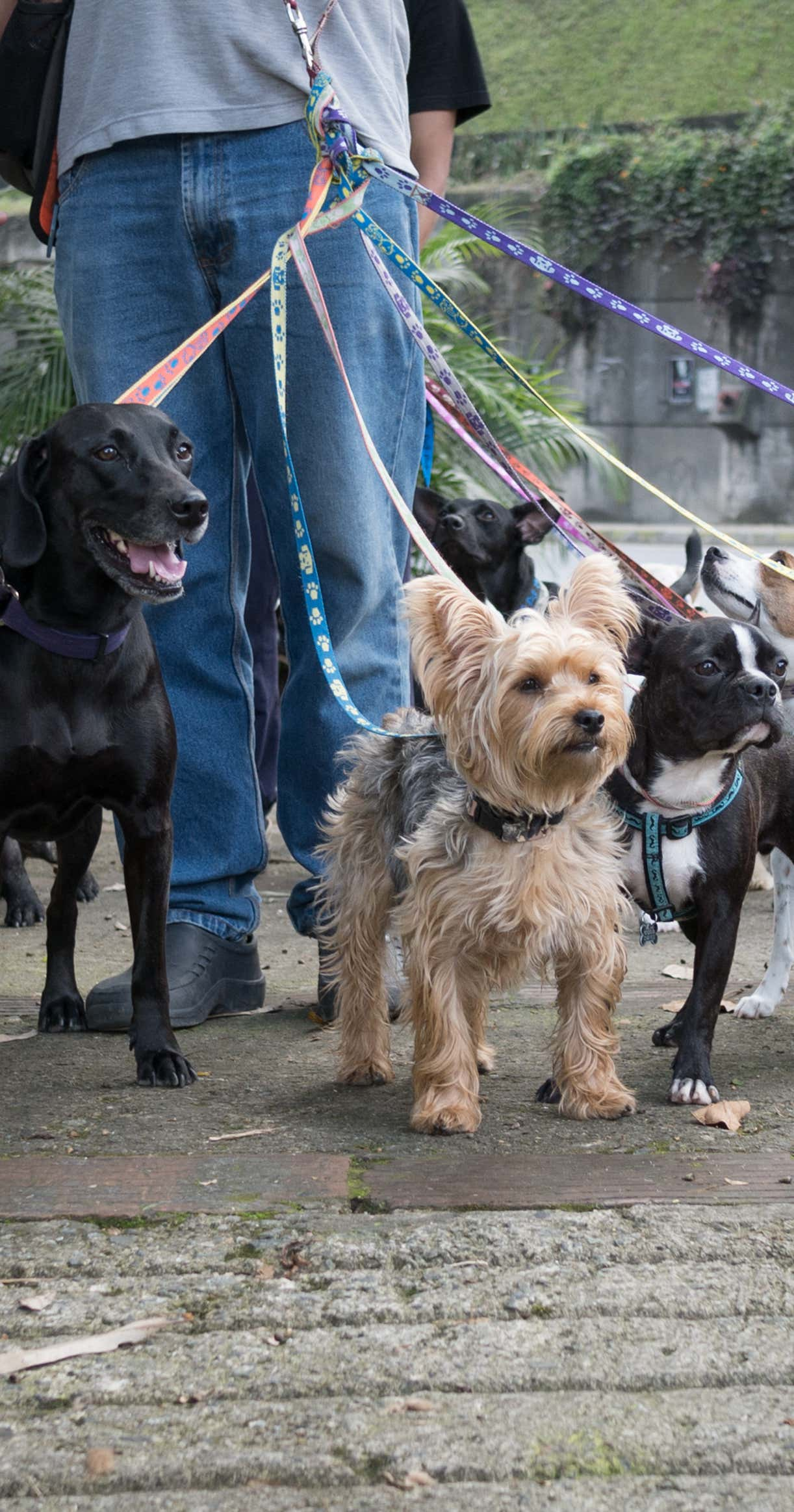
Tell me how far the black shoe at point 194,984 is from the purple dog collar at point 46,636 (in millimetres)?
732

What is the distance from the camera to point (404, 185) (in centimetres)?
340

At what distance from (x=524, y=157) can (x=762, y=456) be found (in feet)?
22.8

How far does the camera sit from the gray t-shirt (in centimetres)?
346

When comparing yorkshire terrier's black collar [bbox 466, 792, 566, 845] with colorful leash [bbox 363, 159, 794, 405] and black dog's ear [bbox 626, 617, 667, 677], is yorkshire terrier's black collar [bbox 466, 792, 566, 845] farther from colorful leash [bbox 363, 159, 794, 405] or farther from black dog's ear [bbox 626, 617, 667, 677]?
colorful leash [bbox 363, 159, 794, 405]

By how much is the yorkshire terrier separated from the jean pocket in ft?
4.42

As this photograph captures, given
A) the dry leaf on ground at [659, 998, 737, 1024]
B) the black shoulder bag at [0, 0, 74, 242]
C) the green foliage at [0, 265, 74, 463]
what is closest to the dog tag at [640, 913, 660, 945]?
the dry leaf on ground at [659, 998, 737, 1024]

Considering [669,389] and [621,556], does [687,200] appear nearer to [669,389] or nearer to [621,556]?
[669,389]

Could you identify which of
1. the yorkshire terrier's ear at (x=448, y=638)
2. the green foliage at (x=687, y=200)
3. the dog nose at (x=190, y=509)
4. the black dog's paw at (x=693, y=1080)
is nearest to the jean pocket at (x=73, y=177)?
the dog nose at (x=190, y=509)

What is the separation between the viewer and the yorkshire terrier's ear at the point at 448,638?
3.06 m

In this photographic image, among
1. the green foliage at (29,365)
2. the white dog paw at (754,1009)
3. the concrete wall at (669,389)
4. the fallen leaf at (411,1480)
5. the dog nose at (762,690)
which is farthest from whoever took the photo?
the concrete wall at (669,389)

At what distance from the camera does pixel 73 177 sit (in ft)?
11.9

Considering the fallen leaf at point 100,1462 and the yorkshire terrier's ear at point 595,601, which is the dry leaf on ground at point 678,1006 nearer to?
the yorkshire terrier's ear at point 595,601

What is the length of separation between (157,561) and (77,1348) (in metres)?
1.68

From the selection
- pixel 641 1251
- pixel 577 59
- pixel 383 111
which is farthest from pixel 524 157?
pixel 641 1251
